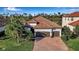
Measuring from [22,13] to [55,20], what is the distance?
1.04 feet

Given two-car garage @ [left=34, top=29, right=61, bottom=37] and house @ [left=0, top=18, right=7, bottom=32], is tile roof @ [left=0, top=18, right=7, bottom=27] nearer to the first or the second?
house @ [left=0, top=18, right=7, bottom=32]

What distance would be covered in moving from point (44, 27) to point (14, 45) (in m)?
0.33

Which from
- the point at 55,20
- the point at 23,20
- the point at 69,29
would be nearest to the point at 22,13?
the point at 23,20

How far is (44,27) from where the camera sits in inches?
94.5

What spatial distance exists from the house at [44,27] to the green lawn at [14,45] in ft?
0.41

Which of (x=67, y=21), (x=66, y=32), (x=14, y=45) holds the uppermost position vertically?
(x=67, y=21)

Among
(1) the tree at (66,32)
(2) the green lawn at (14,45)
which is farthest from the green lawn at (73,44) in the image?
(2) the green lawn at (14,45)

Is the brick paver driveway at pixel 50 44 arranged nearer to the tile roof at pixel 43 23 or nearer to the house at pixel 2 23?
the tile roof at pixel 43 23

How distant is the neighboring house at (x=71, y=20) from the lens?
2.38 metres

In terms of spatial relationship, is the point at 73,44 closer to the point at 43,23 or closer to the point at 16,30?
the point at 43,23

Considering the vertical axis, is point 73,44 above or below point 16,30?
below

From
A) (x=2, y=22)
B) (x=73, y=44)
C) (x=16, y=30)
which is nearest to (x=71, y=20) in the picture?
(x=73, y=44)
